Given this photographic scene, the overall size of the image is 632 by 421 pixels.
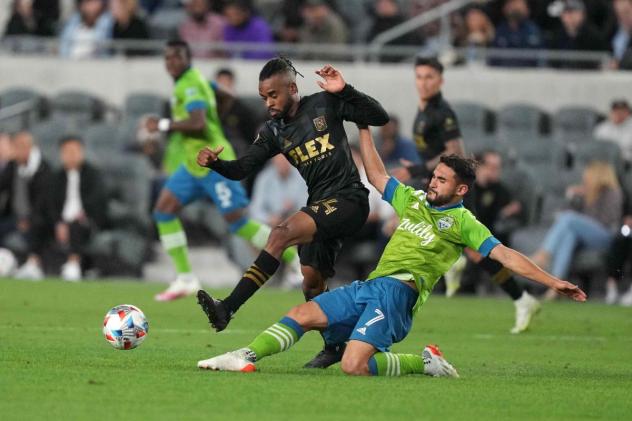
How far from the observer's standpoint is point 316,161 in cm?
1030

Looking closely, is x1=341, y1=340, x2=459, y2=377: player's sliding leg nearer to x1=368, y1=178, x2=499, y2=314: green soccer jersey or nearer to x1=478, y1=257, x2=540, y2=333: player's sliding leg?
x1=368, y1=178, x2=499, y2=314: green soccer jersey

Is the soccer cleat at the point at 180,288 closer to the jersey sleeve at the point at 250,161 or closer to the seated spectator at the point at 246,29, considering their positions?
the jersey sleeve at the point at 250,161

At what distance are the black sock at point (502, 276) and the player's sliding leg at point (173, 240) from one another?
3610 mm

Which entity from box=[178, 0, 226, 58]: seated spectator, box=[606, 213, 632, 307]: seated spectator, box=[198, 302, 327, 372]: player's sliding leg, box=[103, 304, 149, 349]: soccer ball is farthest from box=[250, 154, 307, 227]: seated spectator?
box=[198, 302, 327, 372]: player's sliding leg

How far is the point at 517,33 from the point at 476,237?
1266cm

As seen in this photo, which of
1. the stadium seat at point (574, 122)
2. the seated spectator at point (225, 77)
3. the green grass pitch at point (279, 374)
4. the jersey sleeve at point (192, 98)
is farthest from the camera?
the stadium seat at point (574, 122)

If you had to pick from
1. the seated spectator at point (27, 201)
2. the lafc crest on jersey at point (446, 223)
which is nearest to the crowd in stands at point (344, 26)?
the seated spectator at point (27, 201)

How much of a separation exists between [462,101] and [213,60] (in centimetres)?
384

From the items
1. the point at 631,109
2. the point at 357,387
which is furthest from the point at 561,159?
the point at 357,387

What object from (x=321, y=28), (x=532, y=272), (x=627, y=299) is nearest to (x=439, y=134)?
(x=532, y=272)

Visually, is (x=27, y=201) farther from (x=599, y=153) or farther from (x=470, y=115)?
(x=599, y=153)

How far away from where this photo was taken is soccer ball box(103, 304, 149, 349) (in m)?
10.1

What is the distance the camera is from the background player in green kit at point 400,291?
9297 millimetres

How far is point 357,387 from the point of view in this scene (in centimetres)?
874
